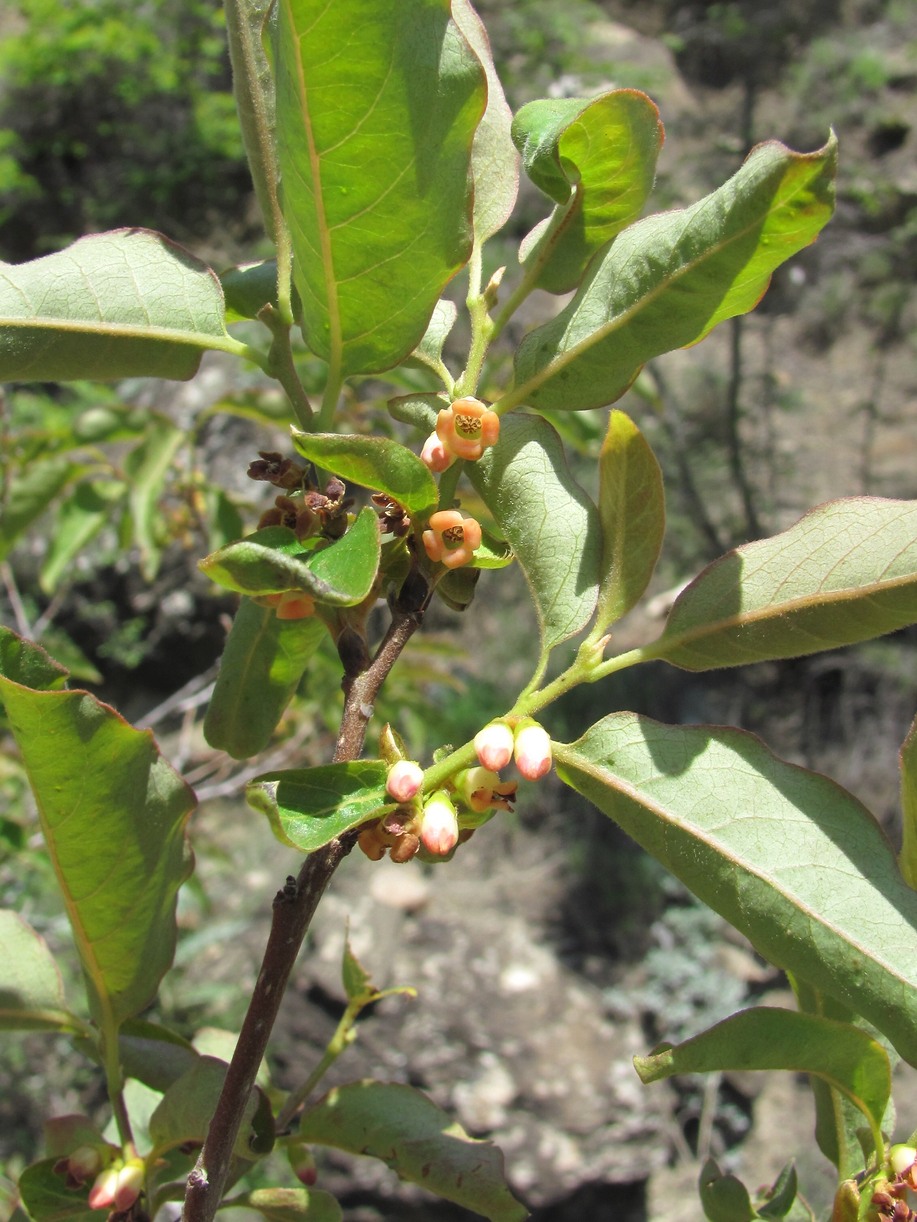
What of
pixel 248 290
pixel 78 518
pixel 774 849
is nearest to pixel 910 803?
pixel 774 849

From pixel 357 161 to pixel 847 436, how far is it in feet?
28.3

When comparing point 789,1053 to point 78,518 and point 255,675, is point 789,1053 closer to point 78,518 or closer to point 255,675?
point 255,675

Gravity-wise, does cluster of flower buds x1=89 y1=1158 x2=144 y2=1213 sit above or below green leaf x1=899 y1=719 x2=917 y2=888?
below

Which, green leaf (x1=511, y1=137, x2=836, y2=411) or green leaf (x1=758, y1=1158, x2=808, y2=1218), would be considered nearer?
green leaf (x1=511, y1=137, x2=836, y2=411)

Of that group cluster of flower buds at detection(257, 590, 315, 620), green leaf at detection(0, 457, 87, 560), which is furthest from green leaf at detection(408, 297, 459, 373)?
green leaf at detection(0, 457, 87, 560)

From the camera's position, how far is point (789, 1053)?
2.06 ft

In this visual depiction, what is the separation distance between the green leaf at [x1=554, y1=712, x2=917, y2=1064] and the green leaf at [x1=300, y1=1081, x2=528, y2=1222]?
1.06 feet

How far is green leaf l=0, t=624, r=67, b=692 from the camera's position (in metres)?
0.59

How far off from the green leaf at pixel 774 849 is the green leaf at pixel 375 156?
12.1 inches

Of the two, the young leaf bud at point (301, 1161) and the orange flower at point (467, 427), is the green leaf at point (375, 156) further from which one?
the young leaf bud at point (301, 1161)

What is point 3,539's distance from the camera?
1767 mm

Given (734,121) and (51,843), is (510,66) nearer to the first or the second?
(734,121)

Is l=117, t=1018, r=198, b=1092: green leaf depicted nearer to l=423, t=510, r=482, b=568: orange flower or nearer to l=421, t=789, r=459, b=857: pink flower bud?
l=421, t=789, r=459, b=857: pink flower bud

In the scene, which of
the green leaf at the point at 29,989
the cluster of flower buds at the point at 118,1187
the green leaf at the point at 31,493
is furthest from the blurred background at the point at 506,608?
the cluster of flower buds at the point at 118,1187
